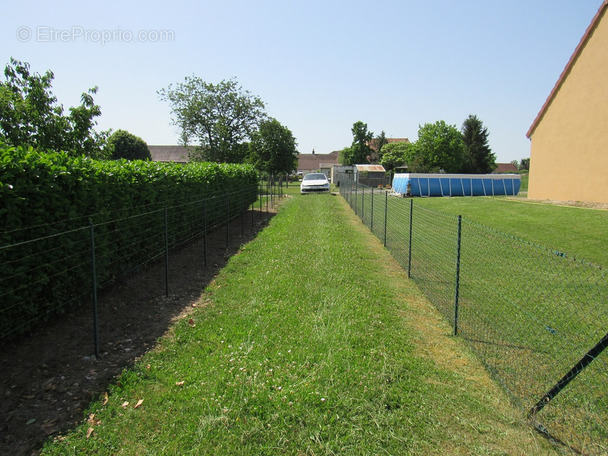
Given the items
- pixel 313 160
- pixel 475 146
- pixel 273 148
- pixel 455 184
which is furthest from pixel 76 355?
pixel 313 160

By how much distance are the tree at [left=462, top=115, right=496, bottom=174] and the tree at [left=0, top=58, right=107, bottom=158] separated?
2346 inches

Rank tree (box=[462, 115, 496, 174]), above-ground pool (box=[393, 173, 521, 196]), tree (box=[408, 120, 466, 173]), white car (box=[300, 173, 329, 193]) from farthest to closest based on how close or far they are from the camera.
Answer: tree (box=[462, 115, 496, 174]), tree (box=[408, 120, 466, 173]), white car (box=[300, 173, 329, 193]), above-ground pool (box=[393, 173, 521, 196])

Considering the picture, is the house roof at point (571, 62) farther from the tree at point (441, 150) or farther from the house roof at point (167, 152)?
the house roof at point (167, 152)

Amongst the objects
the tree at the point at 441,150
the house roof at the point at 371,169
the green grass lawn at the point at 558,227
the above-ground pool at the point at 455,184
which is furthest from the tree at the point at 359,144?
the green grass lawn at the point at 558,227

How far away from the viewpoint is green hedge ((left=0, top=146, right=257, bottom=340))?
4.08 m

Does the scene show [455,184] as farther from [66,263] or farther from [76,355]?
[76,355]

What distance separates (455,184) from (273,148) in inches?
1055

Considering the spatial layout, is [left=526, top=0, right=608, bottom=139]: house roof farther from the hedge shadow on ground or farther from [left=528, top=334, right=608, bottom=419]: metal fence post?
[left=528, top=334, right=608, bottom=419]: metal fence post

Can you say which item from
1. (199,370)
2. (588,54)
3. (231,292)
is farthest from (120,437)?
(588,54)

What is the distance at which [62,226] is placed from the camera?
16.2ft

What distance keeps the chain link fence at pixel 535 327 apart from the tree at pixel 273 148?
Answer: 1725 inches

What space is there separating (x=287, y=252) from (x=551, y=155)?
76.1 ft

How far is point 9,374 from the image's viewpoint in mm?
3613

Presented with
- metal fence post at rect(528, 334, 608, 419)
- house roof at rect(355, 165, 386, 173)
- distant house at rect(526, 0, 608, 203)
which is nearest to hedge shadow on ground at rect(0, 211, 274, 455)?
metal fence post at rect(528, 334, 608, 419)
